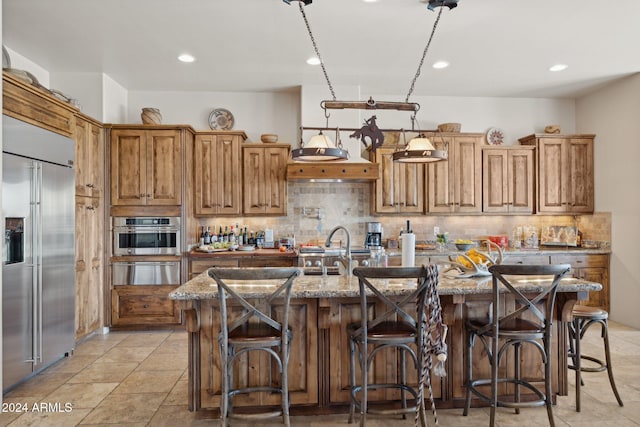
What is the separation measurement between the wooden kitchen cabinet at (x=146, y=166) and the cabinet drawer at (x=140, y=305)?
3.28 ft


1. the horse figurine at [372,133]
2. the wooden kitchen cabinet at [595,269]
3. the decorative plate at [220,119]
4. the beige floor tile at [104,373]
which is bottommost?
the beige floor tile at [104,373]

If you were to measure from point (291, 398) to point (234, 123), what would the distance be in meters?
3.89

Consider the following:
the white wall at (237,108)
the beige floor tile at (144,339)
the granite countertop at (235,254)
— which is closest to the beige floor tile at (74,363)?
the beige floor tile at (144,339)

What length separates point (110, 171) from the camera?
4.65m

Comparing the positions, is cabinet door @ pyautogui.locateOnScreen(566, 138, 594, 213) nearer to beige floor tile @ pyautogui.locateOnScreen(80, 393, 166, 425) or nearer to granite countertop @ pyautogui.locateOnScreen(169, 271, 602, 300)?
granite countertop @ pyautogui.locateOnScreen(169, 271, 602, 300)

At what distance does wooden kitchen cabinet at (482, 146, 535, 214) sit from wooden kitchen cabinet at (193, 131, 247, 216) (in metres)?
Result: 3.25

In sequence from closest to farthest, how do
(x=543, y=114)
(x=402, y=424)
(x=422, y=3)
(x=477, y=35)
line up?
(x=402, y=424), (x=422, y=3), (x=477, y=35), (x=543, y=114)

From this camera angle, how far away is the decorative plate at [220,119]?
215 inches

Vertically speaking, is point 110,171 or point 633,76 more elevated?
point 633,76

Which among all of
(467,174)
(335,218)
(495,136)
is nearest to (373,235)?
(335,218)

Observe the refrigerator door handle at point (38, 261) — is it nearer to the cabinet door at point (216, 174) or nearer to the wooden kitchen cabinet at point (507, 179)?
the cabinet door at point (216, 174)

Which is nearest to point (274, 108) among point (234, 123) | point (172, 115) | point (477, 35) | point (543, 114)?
point (234, 123)

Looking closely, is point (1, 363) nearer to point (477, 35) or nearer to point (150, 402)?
point (150, 402)

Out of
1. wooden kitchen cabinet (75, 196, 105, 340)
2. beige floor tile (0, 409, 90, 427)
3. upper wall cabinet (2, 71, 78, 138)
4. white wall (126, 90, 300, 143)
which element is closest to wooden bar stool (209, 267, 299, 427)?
beige floor tile (0, 409, 90, 427)
